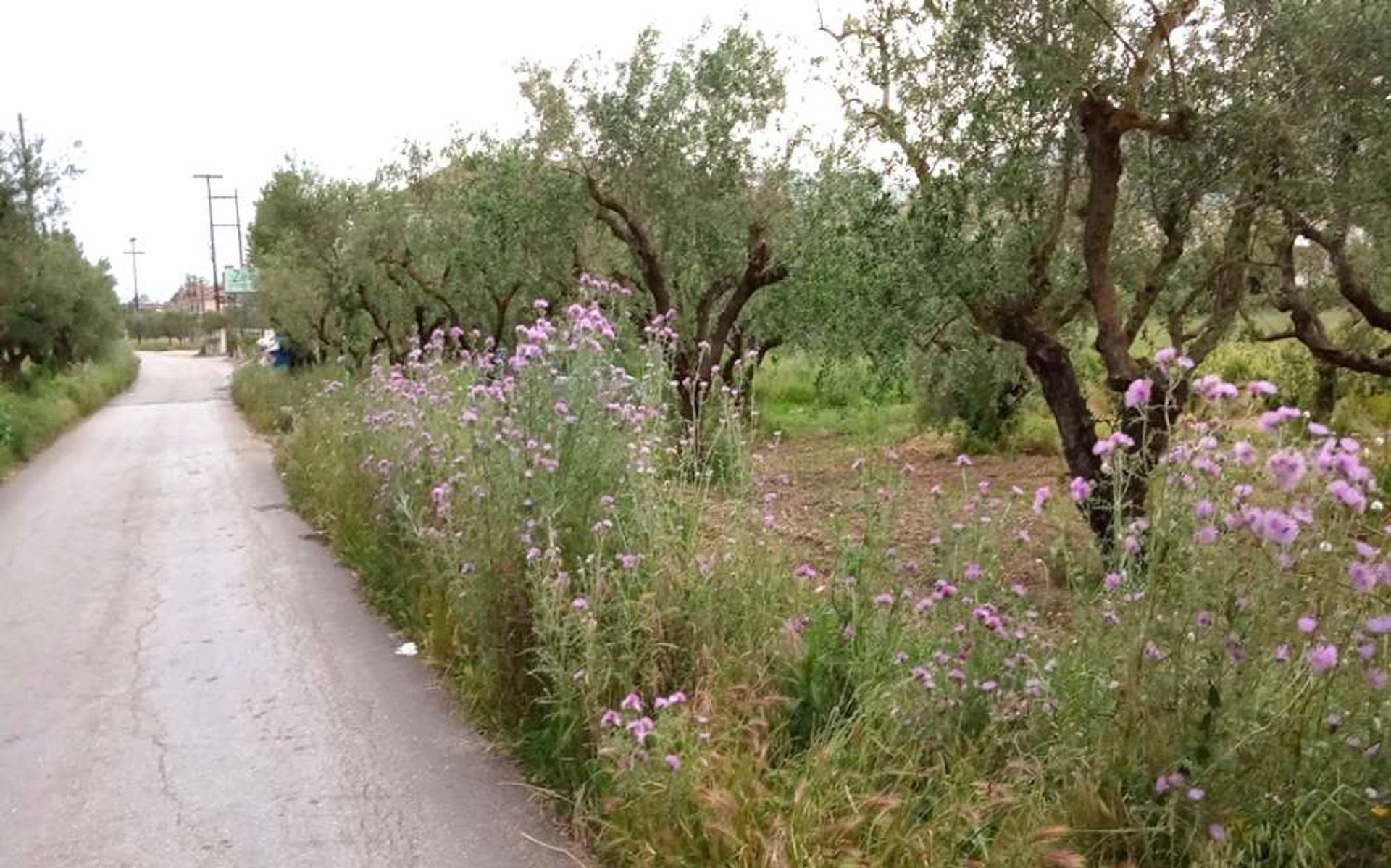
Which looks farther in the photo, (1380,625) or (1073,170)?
(1073,170)

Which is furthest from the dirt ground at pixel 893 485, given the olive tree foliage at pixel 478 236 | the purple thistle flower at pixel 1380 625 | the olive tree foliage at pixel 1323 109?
the olive tree foliage at pixel 478 236

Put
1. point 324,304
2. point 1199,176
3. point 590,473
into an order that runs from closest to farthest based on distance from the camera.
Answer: point 590,473, point 1199,176, point 324,304

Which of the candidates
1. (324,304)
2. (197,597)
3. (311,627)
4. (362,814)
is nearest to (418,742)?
(362,814)

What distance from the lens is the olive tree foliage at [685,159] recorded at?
12336mm

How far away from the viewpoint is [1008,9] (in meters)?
6.37

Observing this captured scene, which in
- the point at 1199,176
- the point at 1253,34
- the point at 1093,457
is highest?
the point at 1253,34

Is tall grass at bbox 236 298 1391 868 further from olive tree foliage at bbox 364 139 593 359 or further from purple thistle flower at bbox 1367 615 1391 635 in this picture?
olive tree foliage at bbox 364 139 593 359

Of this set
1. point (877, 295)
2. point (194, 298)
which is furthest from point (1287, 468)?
point (194, 298)

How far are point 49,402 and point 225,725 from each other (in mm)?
22594

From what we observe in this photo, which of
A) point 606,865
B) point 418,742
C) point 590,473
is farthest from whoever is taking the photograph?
point 590,473

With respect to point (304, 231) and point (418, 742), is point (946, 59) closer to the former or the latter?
point (418, 742)

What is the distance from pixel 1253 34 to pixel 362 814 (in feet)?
19.9

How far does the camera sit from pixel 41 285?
2684cm

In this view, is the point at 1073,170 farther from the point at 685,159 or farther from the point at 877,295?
the point at 685,159
